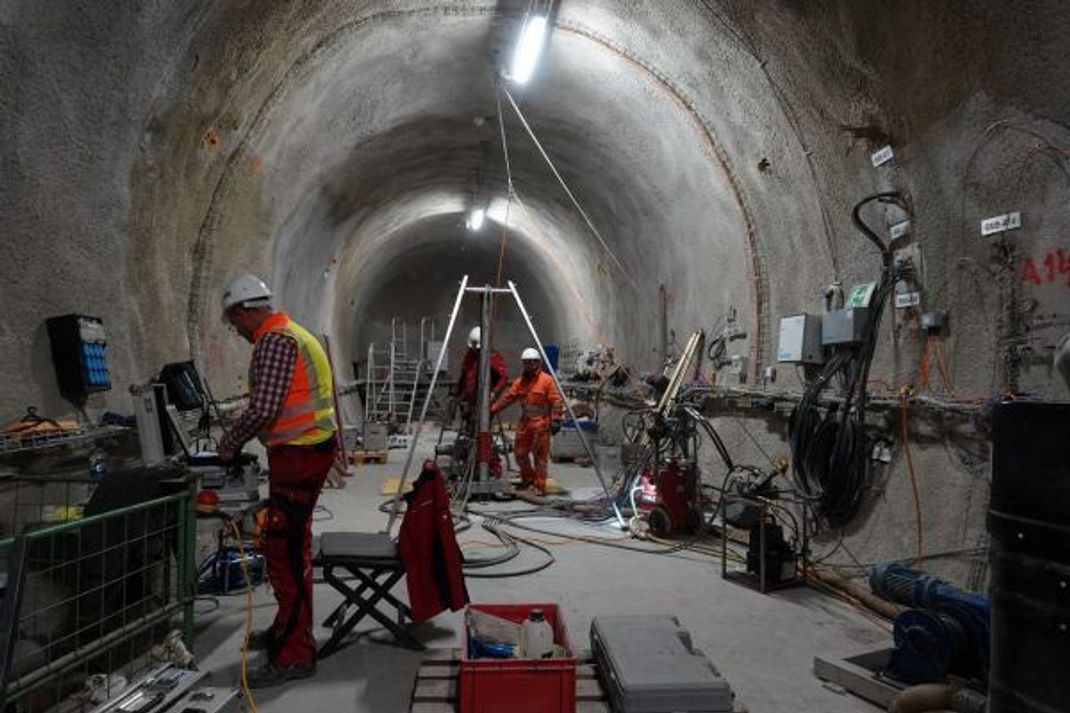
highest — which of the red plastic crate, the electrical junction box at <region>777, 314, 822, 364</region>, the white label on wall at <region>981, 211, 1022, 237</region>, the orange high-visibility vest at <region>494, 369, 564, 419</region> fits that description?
the white label on wall at <region>981, 211, 1022, 237</region>

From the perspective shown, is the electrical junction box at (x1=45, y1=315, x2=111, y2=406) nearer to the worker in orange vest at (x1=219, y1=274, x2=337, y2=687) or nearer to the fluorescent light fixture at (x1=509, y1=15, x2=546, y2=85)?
the worker in orange vest at (x1=219, y1=274, x2=337, y2=687)

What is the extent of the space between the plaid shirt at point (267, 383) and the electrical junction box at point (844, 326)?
3.88 meters

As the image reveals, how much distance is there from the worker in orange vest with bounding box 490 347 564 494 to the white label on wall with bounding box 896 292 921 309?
4.59 metres

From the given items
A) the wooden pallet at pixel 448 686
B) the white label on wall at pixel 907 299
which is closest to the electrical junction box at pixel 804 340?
the white label on wall at pixel 907 299

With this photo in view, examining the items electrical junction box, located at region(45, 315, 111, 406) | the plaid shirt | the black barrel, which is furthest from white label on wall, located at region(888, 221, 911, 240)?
electrical junction box, located at region(45, 315, 111, 406)

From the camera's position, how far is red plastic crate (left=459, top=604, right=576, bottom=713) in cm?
298

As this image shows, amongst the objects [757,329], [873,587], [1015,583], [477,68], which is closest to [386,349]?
[477,68]

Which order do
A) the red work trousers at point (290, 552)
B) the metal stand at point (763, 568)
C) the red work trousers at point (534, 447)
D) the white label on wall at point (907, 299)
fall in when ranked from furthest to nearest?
the red work trousers at point (534, 447) < the metal stand at point (763, 568) < the white label on wall at point (907, 299) < the red work trousers at point (290, 552)

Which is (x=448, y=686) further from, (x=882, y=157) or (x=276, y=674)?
(x=882, y=157)

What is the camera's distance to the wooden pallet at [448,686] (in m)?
3.16

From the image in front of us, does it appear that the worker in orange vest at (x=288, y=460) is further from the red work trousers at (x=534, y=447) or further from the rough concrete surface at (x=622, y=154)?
the red work trousers at (x=534, y=447)

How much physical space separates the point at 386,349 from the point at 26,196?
16.8 m

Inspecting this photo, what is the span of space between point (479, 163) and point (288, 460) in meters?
8.48

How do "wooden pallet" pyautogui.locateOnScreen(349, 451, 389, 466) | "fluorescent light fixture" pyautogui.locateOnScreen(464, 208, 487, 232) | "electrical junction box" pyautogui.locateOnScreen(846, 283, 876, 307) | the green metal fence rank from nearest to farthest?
the green metal fence < "electrical junction box" pyautogui.locateOnScreen(846, 283, 876, 307) < "wooden pallet" pyautogui.locateOnScreen(349, 451, 389, 466) < "fluorescent light fixture" pyautogui.locateOnScreen(464, 208, 487, 232)
